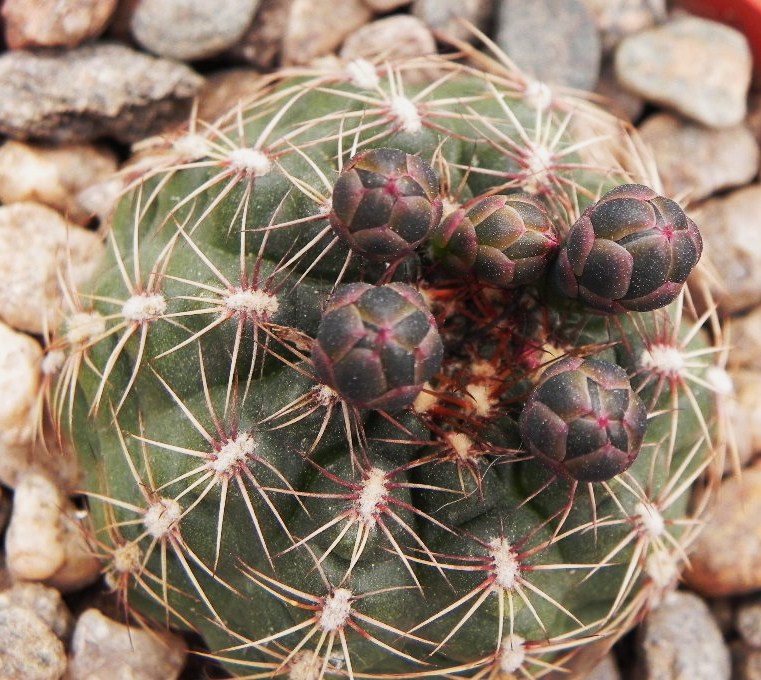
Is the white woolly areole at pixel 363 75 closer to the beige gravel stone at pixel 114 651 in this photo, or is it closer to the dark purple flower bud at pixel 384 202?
the dark purple flower bud at pixel 384 202

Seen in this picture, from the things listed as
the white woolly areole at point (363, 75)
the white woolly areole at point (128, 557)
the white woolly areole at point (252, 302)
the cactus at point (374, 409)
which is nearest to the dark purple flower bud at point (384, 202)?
the cactus at point (374, 409)

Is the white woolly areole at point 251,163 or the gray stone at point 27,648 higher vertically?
the white woolly areole at point 251,163

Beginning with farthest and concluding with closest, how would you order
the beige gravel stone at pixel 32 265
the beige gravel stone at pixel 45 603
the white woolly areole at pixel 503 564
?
the beige gravel stone at pixel 32 265
the beige gravel stone at pixel 45 603
the white woolly areole at pixel 503 564

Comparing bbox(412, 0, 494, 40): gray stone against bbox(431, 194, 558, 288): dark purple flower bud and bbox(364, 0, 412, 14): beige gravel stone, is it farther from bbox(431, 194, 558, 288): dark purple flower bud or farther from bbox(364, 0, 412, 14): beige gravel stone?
bbox(431, 194, 558, 288): dark purple flower bud

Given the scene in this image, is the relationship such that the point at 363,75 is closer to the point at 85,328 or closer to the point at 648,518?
the point at 85,328

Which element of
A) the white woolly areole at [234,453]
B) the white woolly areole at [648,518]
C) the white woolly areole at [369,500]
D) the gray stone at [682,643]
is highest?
the white woolly areole at [234,453]

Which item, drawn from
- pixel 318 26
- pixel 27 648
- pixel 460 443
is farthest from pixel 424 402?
pixel 318 26

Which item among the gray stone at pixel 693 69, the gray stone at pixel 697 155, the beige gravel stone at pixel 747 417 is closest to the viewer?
the beige gravel stone at pixel 747 417

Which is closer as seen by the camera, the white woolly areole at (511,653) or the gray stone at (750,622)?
the white woolly areole at (511,653)

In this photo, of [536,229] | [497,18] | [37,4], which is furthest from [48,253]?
[497,18]
